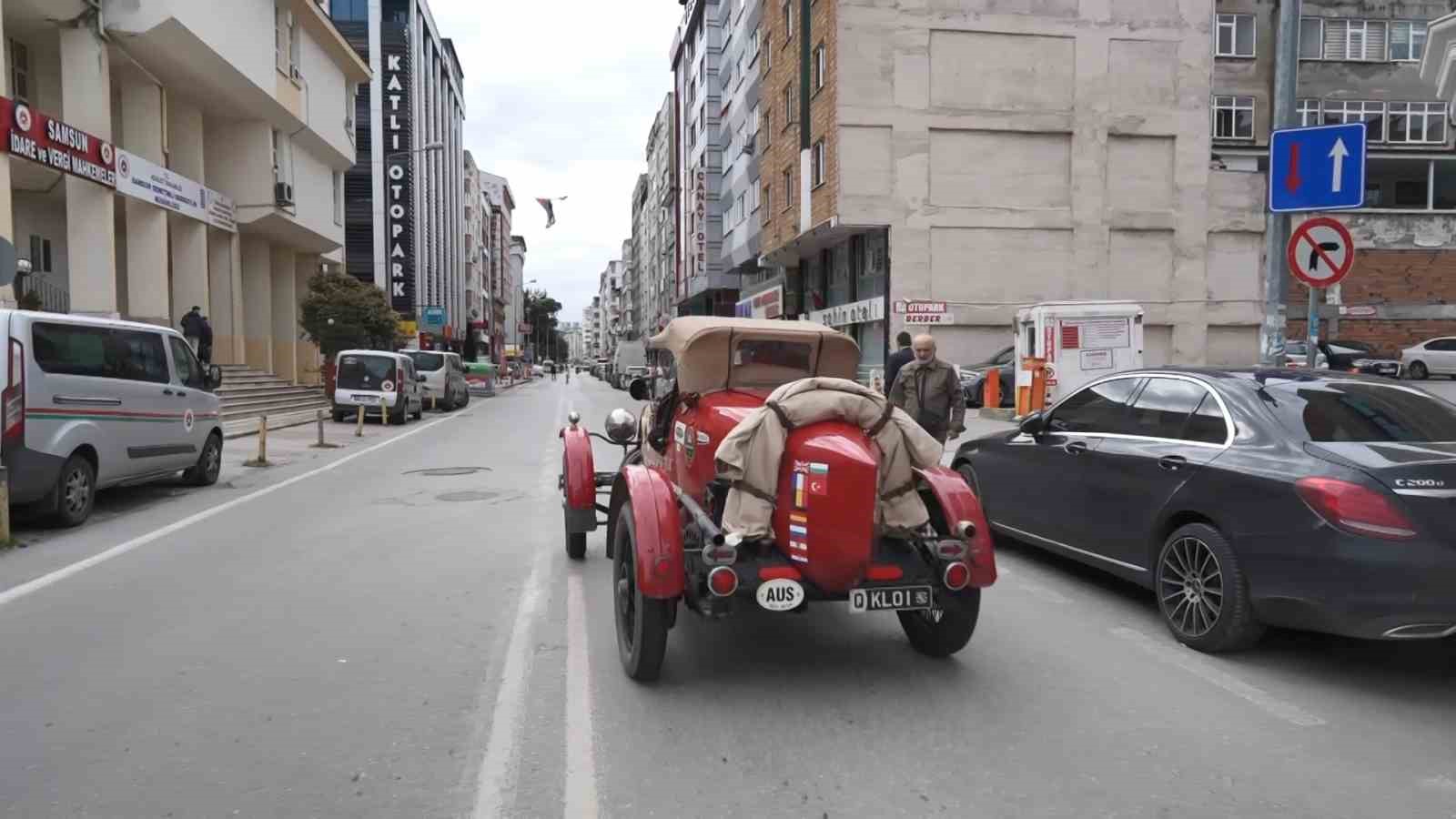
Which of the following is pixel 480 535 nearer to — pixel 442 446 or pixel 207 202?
pixel 442 446

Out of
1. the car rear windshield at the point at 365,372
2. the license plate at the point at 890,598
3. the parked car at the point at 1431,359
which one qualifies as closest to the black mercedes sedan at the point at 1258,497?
the license plate at the point at 890,598

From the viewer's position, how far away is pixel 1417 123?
40.9m

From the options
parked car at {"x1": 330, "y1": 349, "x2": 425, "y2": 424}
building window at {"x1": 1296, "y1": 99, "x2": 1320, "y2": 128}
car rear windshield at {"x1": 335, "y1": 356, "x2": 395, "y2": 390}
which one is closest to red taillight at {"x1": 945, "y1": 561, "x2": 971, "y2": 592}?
parked car at {"x1": 330, "y1": 349, "x2": 425, "y2": 424}

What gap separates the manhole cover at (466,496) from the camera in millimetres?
10891

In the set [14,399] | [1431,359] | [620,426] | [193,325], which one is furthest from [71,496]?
[1431,359]

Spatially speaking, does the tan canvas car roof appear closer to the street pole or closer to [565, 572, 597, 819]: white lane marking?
[565, 572, 597, 819]: white lane marking

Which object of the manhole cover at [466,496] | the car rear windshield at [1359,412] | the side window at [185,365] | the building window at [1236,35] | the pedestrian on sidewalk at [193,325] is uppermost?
the building window at [1236,35]

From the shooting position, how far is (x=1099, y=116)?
1242 inches

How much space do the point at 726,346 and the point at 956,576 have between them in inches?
78.5

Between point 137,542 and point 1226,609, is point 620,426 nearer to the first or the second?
point 1226,609

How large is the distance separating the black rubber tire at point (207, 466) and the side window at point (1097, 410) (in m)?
9.85

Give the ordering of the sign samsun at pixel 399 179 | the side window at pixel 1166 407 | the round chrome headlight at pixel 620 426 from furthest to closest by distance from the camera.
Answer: the sign samsun at pixel 399 179 < the round chrome headlight at pixel 620 426 < the side window at pixel 1166 407

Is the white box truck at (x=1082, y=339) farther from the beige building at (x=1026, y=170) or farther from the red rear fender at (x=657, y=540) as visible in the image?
the red rear fender at (x=657, y=540)

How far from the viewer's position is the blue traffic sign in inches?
334
